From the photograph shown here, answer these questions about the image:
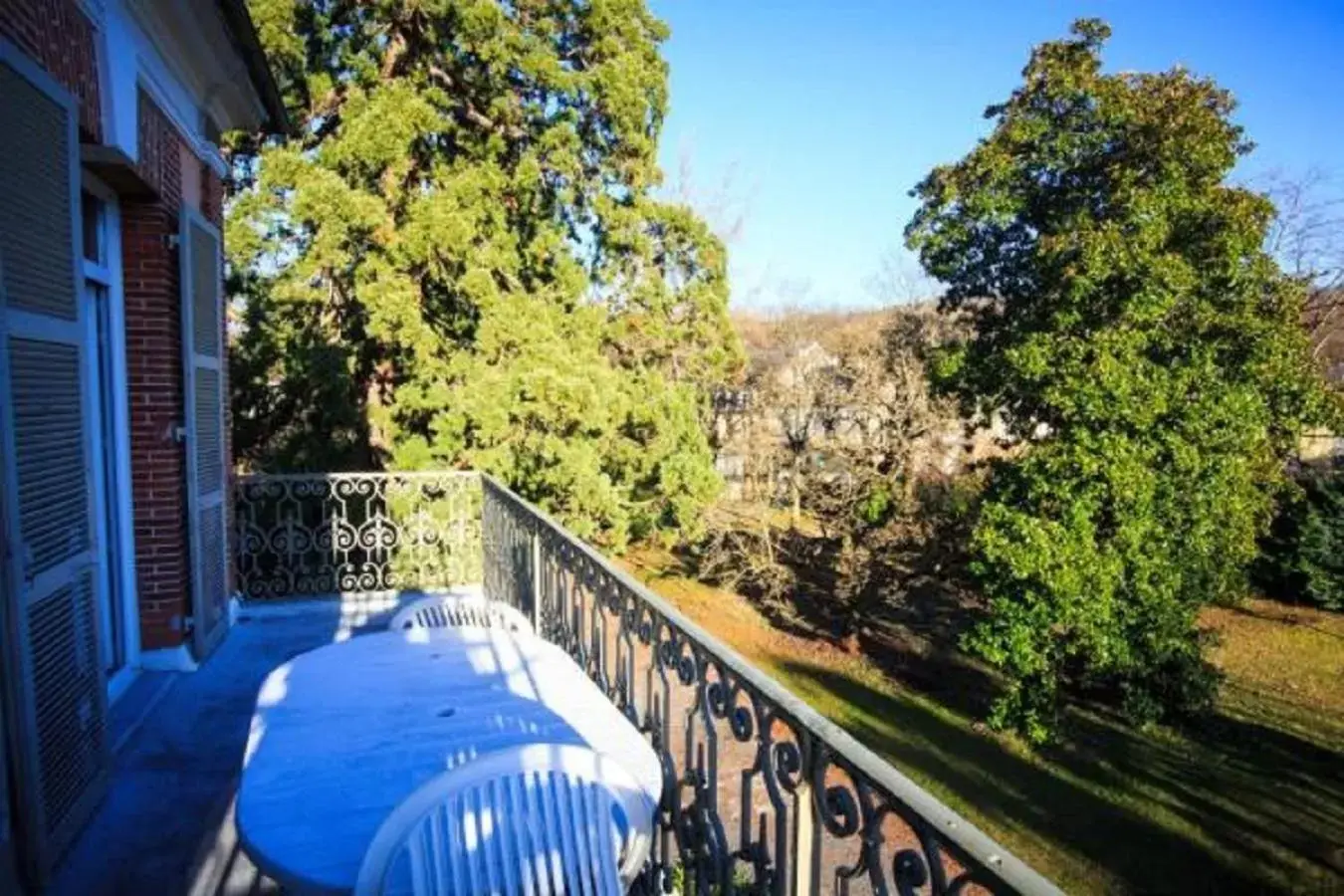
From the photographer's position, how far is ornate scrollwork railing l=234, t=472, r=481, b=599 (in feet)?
21.7

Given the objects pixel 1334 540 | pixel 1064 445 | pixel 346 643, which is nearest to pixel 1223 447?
pixel 1064 445

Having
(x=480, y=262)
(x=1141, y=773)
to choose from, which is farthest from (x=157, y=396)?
(x=1141, y=773)

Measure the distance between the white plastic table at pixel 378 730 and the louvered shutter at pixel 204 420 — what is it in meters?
2.16

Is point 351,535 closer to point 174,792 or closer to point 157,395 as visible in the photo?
point 157,395

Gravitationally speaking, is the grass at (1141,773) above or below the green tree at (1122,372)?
below

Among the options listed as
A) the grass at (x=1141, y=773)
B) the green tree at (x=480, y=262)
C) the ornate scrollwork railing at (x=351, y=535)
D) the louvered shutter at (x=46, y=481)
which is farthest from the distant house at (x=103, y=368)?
the grass at (x=1141, y=773)

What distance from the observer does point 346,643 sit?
3.18m

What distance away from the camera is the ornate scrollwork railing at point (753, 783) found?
4.08ft

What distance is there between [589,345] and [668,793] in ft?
26.8

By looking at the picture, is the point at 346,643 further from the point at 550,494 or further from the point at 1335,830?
the point at 1335,830

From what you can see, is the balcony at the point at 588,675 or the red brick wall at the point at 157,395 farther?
the red brick wall at the point at 157,395

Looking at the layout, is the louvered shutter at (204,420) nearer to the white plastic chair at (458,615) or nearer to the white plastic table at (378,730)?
the white plastic chair at (458,615)

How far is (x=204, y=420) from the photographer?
488 cm

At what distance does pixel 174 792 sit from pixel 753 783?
97.9 inches
